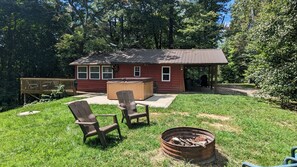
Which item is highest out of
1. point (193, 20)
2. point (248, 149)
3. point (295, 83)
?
point (193, 20)

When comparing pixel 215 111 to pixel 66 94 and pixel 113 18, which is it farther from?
pixel 113 18

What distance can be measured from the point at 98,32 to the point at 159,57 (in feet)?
33.1

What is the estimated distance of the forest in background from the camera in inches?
828

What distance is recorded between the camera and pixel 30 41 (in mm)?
22734

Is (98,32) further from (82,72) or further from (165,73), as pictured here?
(165,73)

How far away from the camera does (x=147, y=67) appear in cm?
1625

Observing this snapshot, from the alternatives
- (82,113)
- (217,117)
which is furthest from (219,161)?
(217,117)

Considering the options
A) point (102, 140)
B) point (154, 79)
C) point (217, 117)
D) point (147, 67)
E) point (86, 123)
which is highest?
point (147, 67)

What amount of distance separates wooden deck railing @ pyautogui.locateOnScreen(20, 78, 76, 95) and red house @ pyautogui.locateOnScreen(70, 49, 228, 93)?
247cm

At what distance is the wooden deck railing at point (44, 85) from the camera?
1470 centimetres

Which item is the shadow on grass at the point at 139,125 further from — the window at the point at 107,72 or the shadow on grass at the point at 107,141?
the window at the point at 107,72

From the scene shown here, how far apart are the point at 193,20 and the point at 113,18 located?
29.5 ft

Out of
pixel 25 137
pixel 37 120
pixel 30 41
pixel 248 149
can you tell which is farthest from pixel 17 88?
pixel 248 149

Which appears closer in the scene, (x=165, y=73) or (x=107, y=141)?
(x=107, y=141)
